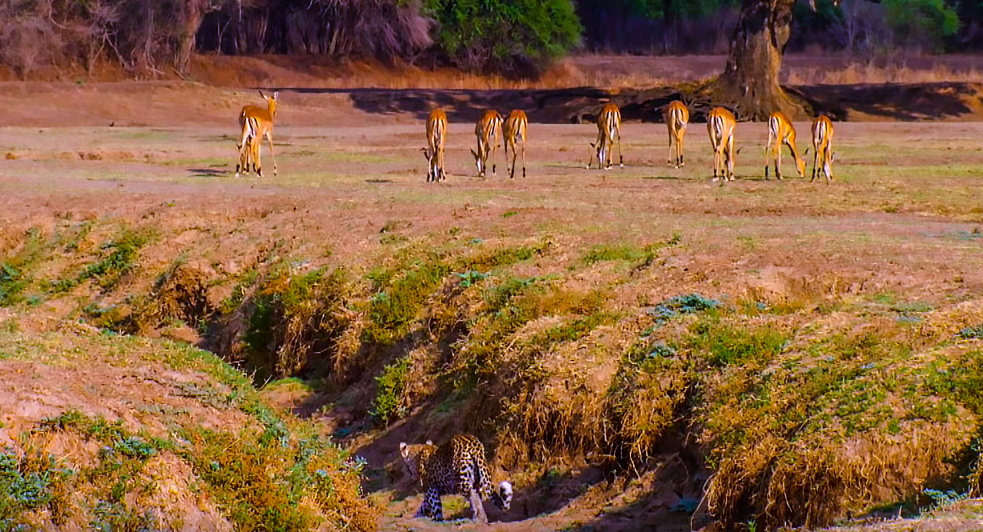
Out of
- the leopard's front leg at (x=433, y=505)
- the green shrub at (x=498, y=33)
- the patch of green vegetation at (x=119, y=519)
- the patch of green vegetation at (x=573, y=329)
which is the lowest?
the leopard's front leg at (x=433, y=505)

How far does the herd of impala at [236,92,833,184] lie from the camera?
21.4m

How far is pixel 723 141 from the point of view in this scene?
2169 cm

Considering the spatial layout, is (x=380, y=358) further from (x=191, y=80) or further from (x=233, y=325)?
(x=191, y=80)

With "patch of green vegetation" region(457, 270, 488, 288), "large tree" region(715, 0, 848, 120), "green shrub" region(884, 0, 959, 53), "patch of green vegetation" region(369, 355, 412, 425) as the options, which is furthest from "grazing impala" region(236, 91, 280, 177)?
"green shrub" region(884, 0, 959, 53)

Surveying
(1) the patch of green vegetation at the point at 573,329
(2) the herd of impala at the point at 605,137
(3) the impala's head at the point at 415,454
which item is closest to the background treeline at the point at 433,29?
(2) the herd of impala at the point at 605,137

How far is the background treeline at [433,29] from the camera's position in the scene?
45.9 m

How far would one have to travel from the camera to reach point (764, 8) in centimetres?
3581

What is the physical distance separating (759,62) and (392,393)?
26.7m

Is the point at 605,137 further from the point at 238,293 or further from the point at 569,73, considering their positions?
the point at 569,73

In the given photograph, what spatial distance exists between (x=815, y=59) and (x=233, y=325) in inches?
1883

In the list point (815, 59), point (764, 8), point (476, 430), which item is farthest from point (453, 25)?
point (476, 430)

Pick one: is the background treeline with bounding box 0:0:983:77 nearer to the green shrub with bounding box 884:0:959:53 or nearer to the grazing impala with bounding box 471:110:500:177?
the green shrub with bounding box 884:0:959:53

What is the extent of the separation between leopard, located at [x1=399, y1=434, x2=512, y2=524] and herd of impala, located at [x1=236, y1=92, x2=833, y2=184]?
12.4m

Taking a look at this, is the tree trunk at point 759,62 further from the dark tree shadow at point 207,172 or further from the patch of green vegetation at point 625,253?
the patch of green vegetation at point 625,253
